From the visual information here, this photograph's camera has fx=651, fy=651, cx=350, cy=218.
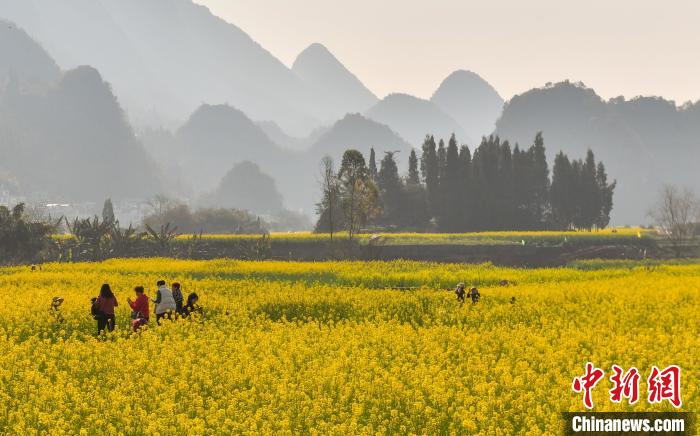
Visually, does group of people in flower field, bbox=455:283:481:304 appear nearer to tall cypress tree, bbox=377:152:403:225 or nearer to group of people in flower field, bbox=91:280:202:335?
group of people in flower field, bbox=91:280:202:335

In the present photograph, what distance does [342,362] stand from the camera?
14.3 meters

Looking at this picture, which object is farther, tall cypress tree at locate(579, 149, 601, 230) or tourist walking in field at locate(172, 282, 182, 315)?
tall cypress tree at locate(579, 149, 601, 230)

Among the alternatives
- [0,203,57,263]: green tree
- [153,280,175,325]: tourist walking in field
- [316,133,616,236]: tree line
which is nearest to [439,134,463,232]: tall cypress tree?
[316,133,616,236]: tree line

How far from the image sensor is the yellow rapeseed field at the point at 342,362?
11.1 metres

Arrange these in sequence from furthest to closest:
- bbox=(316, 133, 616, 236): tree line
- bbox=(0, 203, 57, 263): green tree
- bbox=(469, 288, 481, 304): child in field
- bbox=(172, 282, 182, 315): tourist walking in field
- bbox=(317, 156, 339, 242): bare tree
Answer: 1. bbox=(316, 133, 616, 236): tree line
2. bbox=(317, 156, 339, 242): bare tree
3. bbox=(0, 203, 57, 263): green tree
4. bbox=(469, 288, 481, 304): child in field
5. bbox=(172, 282, 182, 315): tourist walking in field

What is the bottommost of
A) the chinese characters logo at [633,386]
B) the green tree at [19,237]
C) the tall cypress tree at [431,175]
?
the chinese characters logo at [633,386]

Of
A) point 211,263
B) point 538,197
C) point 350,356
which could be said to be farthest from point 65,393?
point 538,197

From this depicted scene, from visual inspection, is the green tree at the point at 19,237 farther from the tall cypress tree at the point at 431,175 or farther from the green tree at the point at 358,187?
the tall cypress tree at the point at 431,175

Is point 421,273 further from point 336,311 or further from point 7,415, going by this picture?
point 7,415

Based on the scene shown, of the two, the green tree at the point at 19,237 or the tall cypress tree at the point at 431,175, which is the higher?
the tall cypress tree at the point at 431,175

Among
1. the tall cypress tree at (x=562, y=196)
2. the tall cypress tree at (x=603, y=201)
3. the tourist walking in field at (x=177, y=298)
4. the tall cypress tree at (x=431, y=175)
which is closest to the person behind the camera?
the tourist walking in field at (x=177, y=298)

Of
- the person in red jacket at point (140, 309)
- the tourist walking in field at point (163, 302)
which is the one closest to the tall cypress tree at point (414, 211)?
the tourist walking in field at point (163, 302)

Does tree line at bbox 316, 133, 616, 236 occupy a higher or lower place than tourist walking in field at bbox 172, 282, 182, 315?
higher

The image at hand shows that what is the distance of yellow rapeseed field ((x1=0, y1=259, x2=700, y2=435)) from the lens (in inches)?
438
